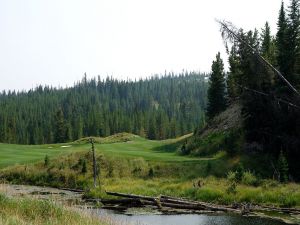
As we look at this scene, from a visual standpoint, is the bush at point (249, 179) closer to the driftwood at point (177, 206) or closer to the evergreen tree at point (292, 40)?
the driftwood at point (177, 206)

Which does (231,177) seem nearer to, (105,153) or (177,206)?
(177,206)

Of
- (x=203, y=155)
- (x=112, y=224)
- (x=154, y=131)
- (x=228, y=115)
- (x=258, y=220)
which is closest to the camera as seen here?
(x=112, y=224)

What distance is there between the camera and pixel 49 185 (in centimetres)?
5262

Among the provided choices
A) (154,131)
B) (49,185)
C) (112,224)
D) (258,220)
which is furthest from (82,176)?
(154,131)

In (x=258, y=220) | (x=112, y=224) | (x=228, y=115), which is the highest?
(x=228, y=115)

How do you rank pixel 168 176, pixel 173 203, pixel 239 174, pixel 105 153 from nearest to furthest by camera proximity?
pixel 173 203 < pixel 239 174 < pixel 168 176 < pixel 105 153

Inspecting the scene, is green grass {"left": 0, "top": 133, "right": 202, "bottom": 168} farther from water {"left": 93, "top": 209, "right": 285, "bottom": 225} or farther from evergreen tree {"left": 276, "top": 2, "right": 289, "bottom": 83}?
water {"left": 93, "top": 209, "right": 285, "bottom": 225}

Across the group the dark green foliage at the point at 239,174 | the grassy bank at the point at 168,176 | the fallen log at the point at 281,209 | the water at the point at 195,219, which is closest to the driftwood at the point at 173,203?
the water at the point at 195,219

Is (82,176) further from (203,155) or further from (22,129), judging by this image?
(22,129)

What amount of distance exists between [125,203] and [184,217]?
282 inches

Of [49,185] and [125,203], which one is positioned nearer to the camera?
[125,203]

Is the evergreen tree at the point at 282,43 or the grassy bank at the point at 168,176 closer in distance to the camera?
the grassy bank at the point at 168,176

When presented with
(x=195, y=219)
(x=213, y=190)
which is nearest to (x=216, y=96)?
(x=213, y=190)

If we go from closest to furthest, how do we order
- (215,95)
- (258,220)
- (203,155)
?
(258,220), (203,155), (215,95)
